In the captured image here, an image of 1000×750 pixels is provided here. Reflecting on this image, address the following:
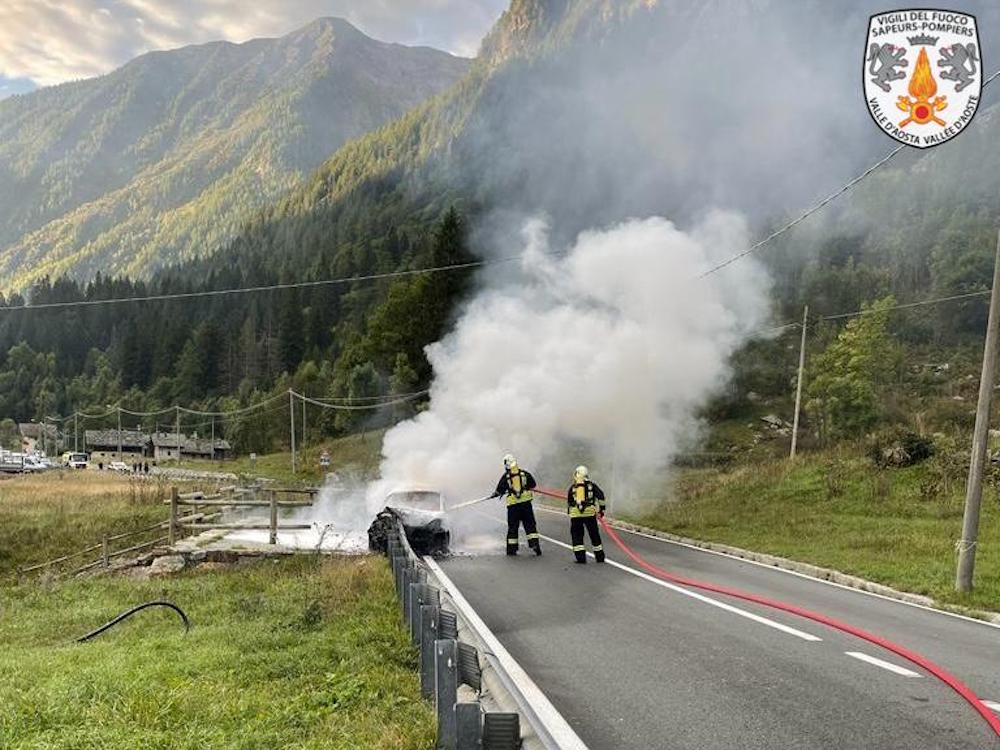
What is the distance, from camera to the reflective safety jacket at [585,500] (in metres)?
15.5

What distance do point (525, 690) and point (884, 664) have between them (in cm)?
348

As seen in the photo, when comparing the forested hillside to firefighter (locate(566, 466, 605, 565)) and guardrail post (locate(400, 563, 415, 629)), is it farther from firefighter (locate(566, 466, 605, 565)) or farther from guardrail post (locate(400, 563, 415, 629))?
guardrail post (locate(400, 563, 415, 629))

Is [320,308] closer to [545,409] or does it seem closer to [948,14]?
[545,409]

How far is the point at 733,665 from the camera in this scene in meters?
7.51

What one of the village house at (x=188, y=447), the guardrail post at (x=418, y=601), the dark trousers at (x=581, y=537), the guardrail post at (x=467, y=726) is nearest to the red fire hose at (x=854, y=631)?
the dark trousers at (x=581, y=537)

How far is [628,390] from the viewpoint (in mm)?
25156

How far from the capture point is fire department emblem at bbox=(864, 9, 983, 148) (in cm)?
1102

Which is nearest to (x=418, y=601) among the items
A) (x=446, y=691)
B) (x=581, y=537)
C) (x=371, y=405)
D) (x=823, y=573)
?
(x=446, y=691)

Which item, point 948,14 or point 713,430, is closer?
point 948,14

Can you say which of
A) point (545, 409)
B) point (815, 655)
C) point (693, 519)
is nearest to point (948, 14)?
point (815, 655)

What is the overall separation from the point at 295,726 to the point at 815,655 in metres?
4.96

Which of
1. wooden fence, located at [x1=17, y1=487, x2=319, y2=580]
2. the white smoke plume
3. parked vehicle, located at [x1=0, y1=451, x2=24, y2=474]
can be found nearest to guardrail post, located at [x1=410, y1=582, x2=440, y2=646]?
the white smoke plume

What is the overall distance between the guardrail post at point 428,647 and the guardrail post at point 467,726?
5.88 ft

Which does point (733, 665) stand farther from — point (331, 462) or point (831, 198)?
point (331, 462)
